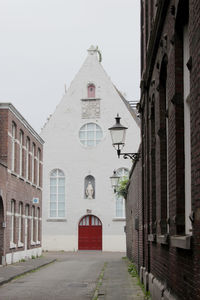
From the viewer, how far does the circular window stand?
45.0m

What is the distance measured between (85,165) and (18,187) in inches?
650

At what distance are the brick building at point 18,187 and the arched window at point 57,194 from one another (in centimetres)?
773

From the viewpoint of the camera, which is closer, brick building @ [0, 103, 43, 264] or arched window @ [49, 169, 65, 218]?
brick building @ [0, 103, 43, 264]

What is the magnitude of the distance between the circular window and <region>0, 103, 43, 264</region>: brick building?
8.93 m

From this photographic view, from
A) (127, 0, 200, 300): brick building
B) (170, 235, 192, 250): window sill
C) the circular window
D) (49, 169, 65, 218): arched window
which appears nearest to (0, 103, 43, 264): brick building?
(49, 169, 65, 218): arched window

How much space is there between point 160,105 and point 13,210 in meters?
19.0

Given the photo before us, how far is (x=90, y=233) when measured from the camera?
43.8 m

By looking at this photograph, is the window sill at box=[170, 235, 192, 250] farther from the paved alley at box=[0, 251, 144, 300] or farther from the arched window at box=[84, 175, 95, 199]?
the arched window at box=[84, 175, 95, 199]

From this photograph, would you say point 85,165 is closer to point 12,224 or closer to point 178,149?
point 12,224

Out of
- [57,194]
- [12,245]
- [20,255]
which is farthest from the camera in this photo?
[57,194]

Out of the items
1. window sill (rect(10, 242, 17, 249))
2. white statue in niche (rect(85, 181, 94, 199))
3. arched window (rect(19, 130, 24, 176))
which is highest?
arched window (rect(19, 130, 24, 176))

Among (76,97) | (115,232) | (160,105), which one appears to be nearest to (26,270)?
(160,105)

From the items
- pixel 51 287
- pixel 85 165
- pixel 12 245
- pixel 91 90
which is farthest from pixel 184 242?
pixel 91 90

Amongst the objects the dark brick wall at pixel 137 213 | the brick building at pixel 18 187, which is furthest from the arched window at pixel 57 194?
the dark brick wall at pixel 137 213
